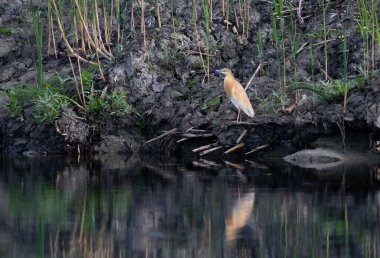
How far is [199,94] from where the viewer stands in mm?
15219

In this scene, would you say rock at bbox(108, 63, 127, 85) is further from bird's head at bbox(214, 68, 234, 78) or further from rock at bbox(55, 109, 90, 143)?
bird's head at bbox(214, 68, 234, 78)

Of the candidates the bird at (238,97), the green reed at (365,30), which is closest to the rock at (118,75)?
the bird at (238,97)

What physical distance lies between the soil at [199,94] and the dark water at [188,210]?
94 centimetres

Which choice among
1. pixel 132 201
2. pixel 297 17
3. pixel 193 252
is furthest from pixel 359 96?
pixel 193 252

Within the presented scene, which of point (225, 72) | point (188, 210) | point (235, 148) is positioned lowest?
point (188, 210)

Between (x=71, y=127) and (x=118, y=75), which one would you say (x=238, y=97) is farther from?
(x=71, y=127)

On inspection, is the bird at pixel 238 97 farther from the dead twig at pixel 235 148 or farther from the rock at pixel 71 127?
the rock at pixel 71 127

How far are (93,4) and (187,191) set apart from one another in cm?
536

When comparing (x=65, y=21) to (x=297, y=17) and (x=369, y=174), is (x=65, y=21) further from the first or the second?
(x=369, y=174)

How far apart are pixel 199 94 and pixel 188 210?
556cm

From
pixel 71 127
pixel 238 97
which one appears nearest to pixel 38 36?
pixel 71 127

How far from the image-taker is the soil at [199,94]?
45.4 ft

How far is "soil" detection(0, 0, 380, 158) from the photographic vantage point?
13836 mm

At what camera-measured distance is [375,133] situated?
13156 mm
